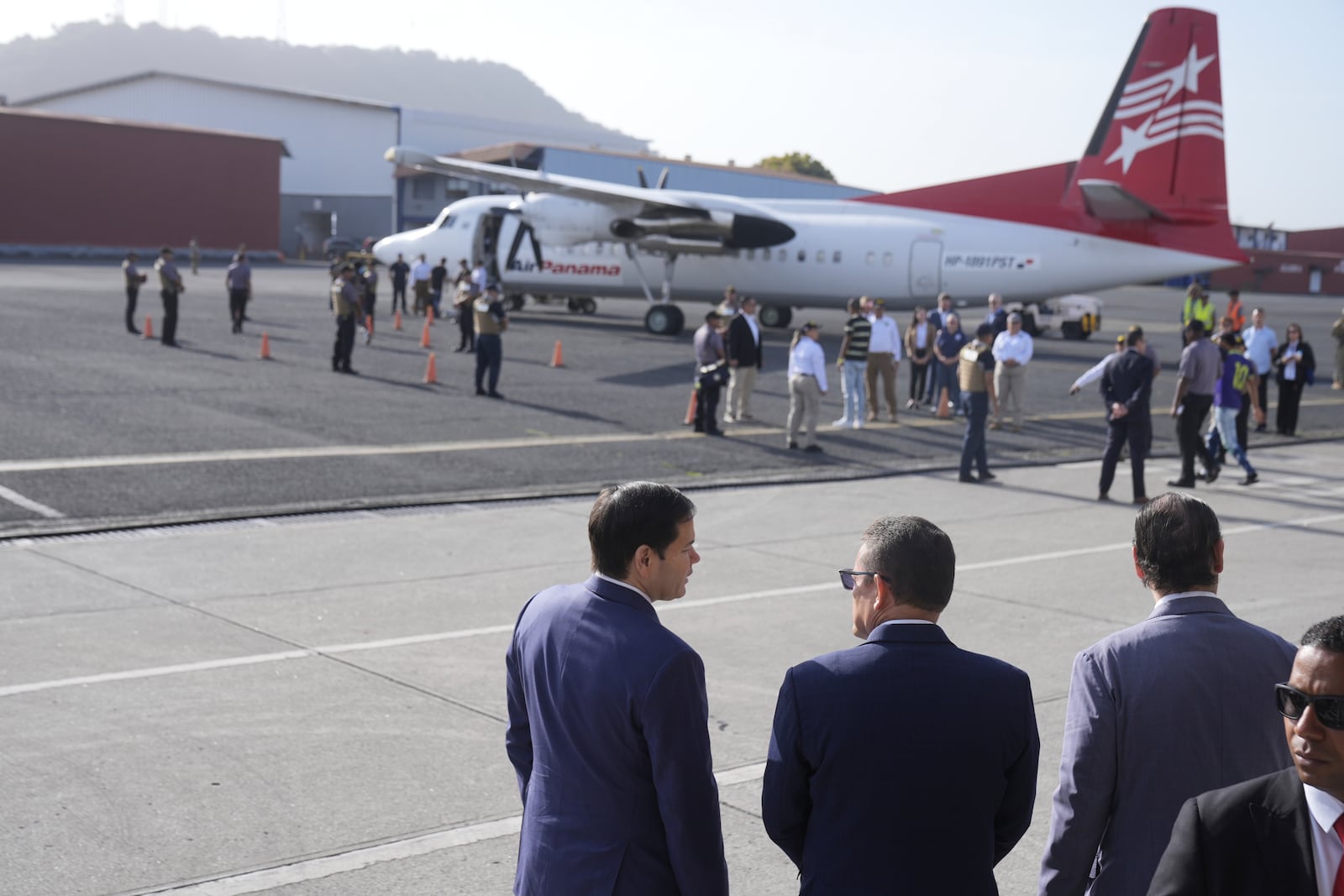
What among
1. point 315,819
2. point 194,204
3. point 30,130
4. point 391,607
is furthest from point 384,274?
point 315,819

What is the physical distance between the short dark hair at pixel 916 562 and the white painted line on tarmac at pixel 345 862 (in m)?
2.71

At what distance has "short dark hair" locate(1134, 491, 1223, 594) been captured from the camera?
377 centimetres

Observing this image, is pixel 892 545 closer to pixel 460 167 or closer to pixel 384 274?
pixel 460 167

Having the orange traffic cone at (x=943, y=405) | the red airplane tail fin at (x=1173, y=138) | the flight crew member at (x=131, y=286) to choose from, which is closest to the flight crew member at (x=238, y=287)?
the flight crew member at (x=131, y=286)

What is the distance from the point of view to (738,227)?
109ft

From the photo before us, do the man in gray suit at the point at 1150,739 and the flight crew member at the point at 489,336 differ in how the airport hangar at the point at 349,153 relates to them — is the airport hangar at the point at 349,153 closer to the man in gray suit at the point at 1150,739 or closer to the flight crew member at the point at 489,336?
the flight crew member at the point at 489,336

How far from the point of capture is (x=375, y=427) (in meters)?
18.0

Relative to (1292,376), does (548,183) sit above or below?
above

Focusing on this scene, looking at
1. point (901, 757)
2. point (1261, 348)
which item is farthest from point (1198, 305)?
point (901, 757)

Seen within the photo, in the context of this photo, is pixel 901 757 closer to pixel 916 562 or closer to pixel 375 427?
pixel 916 562

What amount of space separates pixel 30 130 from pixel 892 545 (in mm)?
66783

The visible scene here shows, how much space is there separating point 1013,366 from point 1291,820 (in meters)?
18.8

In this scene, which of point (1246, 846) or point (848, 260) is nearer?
point (1246, 846)

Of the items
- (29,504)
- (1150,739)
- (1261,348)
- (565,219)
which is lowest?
(29,504)
